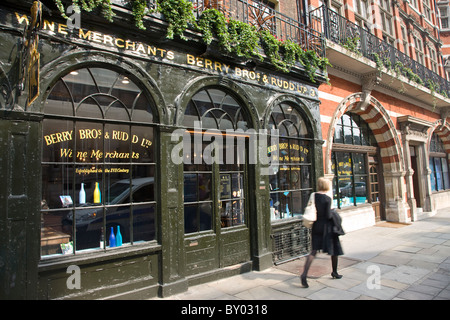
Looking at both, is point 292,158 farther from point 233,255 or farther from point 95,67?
point 95,67

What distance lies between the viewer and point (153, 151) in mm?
4633

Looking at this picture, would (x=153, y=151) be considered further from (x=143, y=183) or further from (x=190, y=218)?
(x=190, y=218)

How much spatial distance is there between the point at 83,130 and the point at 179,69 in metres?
1.91

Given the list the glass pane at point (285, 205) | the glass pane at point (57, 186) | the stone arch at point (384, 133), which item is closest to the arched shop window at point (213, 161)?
the glass pane at point (285, 205)

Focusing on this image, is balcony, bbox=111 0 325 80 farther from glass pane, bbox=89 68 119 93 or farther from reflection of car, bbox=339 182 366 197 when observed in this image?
reflection of car, bbox=339 182 366 197

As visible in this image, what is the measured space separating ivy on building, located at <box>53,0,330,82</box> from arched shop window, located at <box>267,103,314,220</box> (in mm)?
1113

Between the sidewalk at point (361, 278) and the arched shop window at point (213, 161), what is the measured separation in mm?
1122

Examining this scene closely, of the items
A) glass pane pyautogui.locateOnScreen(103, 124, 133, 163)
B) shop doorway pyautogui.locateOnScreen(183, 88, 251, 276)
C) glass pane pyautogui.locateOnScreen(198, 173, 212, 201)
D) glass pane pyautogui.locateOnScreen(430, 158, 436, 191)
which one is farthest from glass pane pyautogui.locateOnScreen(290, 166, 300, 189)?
glass pane pyautogui.locateOnScreen(430, 158, 436, 191)

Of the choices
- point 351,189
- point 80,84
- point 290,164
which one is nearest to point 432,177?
point 351,189

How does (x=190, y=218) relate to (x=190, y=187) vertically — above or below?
below

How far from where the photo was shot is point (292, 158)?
6816 mm

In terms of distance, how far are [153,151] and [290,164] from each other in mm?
3422

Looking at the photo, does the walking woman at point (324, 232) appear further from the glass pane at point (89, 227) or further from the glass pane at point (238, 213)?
the glass pane at point (89, 227)
